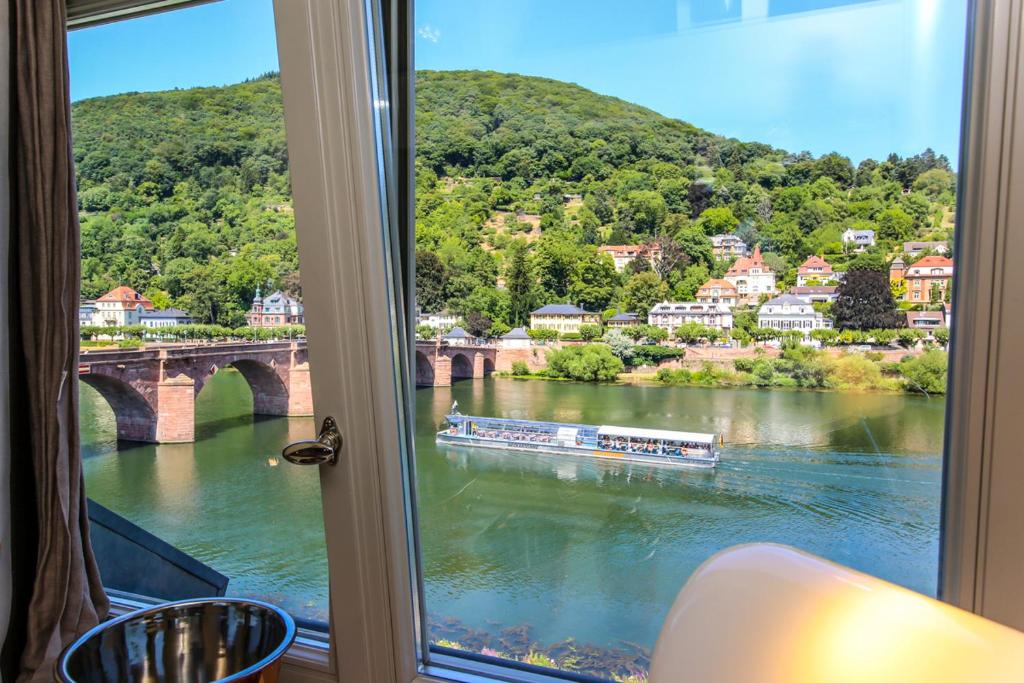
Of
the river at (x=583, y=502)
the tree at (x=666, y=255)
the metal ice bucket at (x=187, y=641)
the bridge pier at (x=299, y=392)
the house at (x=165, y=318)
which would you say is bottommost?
the metal ice bucket at (x=187, y=641)

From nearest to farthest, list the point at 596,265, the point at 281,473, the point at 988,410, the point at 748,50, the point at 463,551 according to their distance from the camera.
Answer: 1. the point at 988,410
2. the point at 748,50
3. the point at 596,265
4. the point at 463,551
5. the point at 281,473

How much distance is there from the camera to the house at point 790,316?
1262mm

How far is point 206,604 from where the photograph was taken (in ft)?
5.41

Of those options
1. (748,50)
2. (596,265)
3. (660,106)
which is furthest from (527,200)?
(748,50)

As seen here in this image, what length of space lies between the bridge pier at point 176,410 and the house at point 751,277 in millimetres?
1270

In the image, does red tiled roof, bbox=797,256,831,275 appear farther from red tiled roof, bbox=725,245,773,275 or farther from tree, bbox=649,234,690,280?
tree, bbox=649,234,690,280

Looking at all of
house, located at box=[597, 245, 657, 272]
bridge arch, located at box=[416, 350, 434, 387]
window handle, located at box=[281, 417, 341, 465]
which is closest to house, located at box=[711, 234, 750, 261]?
house, located at box=[597, 245, 657, 272]

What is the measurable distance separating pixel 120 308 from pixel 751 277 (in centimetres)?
151

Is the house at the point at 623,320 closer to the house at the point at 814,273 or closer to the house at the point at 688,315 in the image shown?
the house at the point at 688,315

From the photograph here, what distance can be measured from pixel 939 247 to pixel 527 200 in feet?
2.33

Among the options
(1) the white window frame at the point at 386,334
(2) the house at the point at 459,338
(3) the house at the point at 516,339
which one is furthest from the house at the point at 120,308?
(3) the house at the point at 516,339

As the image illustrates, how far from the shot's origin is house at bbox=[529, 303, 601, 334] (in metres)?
1.43

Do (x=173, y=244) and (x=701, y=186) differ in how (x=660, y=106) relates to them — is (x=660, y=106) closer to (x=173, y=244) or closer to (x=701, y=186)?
(x=701, y=186)

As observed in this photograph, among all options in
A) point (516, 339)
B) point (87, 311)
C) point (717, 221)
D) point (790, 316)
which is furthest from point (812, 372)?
point (87, 311)
